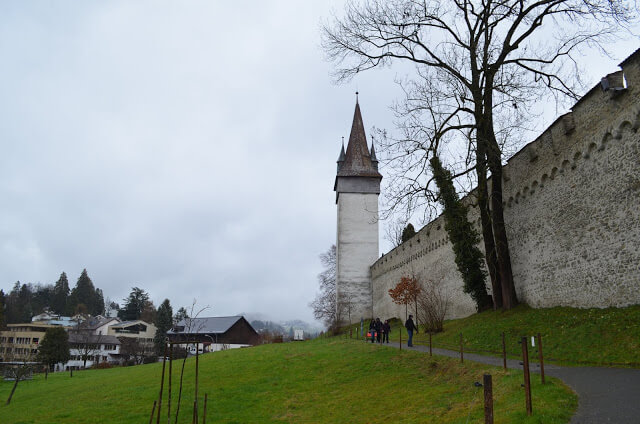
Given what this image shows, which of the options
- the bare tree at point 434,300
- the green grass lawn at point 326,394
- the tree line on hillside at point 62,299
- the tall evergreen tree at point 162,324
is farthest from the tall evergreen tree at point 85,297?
the bare tree at point 434,300

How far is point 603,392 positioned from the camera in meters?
7.35

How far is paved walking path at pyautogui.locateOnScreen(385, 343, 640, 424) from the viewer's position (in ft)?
20.2

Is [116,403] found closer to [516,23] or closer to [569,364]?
[569,364]

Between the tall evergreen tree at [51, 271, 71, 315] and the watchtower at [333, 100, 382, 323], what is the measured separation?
8295cm

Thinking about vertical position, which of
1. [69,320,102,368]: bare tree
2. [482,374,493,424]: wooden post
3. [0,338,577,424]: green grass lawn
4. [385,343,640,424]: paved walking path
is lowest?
[69,320,102,368]: bare tree

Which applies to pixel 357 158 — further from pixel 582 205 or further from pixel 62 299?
pixel 62 299

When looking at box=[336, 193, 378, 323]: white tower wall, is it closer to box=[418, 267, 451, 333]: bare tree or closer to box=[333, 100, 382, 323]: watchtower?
box=[333, 100, 382, 323]: watchtower

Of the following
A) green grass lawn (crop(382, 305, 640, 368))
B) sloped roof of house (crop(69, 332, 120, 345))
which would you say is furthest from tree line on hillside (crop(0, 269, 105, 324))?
green grass lawn (crop(382, 305, 640, 368))

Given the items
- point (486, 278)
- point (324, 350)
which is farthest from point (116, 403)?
point (486, 278)

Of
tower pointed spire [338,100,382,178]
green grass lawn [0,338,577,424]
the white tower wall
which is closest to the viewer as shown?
green grass lawn [0,338,577,424]

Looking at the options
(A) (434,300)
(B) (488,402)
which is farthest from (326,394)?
(A) (434,300)

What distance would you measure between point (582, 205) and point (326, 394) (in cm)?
935

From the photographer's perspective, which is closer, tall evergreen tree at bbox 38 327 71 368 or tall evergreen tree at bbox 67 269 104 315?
tall evergreen tree at bbox 38 327 71 368

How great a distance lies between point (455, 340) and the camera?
17.0 metres
